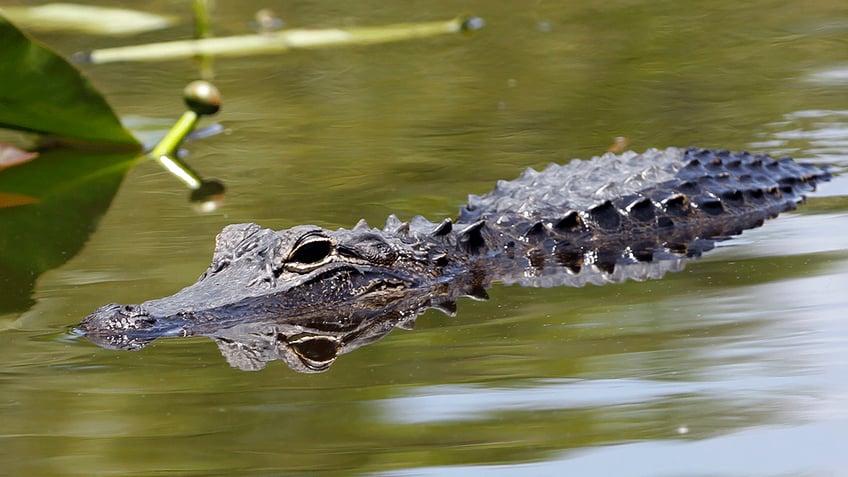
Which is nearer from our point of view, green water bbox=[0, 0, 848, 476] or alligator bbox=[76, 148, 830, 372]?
green water bbox=[0, 0, 848, 476]

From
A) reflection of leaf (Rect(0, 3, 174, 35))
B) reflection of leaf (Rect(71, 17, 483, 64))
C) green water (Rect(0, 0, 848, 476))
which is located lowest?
green water (Rect(0, 0, 848, 476))

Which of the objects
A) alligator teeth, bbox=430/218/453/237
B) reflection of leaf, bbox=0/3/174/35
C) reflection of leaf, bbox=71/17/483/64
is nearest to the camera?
alligator teeth, bbox=430/218/453/237

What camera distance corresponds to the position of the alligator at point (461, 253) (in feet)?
14.6

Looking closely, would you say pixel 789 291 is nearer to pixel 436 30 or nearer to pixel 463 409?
pixel 463 409

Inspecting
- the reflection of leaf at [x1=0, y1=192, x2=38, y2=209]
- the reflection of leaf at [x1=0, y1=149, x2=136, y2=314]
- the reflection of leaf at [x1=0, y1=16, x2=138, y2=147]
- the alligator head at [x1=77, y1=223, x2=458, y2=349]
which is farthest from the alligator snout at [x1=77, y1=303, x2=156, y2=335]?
the reflection of leaf at [x1=0, y1=16, x2=138, y2=147]

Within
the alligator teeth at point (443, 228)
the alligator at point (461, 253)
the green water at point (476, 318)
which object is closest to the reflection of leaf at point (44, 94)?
the green water at point (476, 318)

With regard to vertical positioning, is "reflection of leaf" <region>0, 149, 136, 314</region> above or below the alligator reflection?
above

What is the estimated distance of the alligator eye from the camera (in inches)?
190

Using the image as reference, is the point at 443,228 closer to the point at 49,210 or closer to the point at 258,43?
the point at 49,210

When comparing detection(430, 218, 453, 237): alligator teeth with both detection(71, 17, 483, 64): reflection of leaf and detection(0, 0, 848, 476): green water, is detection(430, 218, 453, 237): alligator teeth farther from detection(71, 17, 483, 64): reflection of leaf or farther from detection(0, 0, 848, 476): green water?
detection(71, 17, 483, 64): reflection of leaf

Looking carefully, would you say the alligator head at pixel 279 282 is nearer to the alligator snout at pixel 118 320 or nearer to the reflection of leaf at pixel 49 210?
the alligator snout at pixel 118 320

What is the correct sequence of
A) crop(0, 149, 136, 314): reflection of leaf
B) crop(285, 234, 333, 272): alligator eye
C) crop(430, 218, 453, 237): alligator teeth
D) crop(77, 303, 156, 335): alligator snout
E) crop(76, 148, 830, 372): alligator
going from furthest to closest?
crop(0, 149, 136, 314): reflection of leaf
crop(430, 218, 453, 237): alligator teeth
crop(285, 234, 333, 272): alligator eye
crop(76, 148, 830, 372): alligator
crop(77, 303, 156, 335): alligator snout

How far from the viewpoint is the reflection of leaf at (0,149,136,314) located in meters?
5.43

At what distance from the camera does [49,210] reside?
649cm
